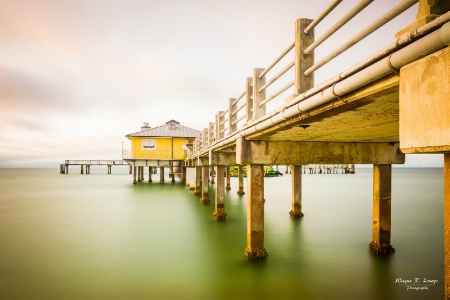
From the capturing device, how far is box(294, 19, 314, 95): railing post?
3.98 meters

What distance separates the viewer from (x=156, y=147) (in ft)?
112

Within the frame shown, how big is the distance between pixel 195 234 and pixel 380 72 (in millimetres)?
10182

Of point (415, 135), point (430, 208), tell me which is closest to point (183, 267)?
point (415, 135)

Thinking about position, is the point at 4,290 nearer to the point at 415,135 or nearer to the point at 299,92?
the point at 299,92

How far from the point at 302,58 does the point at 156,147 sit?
104 ft

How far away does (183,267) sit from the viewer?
7.90 meters

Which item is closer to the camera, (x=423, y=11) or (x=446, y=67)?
(x=446, y=67)

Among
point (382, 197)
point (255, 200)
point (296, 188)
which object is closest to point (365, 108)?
point (255, 200)

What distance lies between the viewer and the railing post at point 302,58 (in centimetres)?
398

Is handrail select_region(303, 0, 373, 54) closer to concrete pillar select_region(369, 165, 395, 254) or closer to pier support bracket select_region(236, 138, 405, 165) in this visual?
pier support bracket select_region(236, 138, 405, 165)

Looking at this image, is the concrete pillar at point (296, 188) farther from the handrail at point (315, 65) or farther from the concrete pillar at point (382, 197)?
the handrail at point (315, 65)

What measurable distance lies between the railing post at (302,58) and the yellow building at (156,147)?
2969cm

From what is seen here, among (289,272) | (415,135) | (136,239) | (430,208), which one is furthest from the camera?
(430,208)

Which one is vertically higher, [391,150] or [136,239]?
[391,150]
